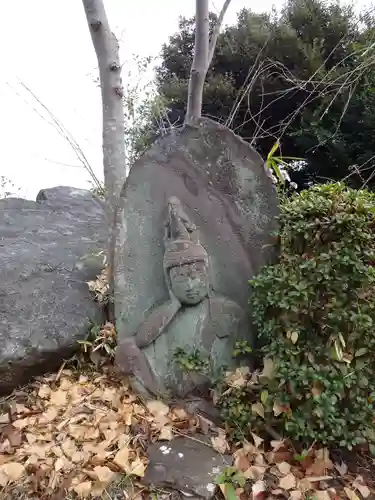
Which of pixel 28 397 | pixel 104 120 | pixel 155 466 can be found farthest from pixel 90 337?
pixel 104 120

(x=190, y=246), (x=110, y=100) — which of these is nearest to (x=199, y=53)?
(x=110, y=100)

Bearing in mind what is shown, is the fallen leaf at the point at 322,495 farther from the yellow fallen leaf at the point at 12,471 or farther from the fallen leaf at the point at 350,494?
the yellow fallen leaf at the point at 12,471

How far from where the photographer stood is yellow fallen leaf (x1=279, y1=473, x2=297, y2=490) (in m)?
2.05

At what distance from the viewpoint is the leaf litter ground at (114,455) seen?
203 centimetres

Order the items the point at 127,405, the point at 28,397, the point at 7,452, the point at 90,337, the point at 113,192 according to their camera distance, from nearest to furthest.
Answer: the point at 7,452, the point at 127,405, the point at 28,397, the point at 90,337, the point at 113,192

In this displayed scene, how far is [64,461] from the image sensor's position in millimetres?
2148

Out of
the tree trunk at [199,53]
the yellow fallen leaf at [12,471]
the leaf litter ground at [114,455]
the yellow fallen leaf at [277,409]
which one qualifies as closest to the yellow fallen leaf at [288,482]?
the leaf litter ground at [114,455]

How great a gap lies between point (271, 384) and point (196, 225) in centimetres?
99

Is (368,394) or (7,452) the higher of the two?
(368,394)

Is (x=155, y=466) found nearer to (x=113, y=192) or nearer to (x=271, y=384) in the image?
(x=271, y=384)

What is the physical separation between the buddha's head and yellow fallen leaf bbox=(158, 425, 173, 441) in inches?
26.1

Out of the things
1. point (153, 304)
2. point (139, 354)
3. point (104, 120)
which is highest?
point (104, 120)

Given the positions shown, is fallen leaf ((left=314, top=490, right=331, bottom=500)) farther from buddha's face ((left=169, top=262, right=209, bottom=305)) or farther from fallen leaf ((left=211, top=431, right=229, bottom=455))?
buddha's face ((left=169, top=262, right=209, bottom=305))

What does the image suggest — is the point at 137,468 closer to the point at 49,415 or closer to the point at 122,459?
the point at 122,459
